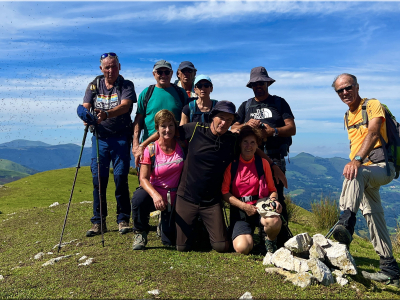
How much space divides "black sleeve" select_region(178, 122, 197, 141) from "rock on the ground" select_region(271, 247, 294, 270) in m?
2.92

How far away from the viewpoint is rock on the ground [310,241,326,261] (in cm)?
548

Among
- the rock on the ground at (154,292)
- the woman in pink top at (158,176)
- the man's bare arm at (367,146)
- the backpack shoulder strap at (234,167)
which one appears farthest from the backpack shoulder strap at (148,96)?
the man's bare arm at (367,146)

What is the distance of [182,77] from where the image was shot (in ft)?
28.2

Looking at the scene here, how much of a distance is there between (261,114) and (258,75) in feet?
2.81

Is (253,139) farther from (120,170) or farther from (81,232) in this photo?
(81,232)

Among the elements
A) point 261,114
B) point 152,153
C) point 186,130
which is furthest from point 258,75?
point 152,153

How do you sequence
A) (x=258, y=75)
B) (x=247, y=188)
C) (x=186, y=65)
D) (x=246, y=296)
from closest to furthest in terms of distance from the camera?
1. (x=246, y=296)
2. (x=247, y=188)
3. (x=258, y=75)
4. (x=186, y=65)

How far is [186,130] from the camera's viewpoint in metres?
6.78

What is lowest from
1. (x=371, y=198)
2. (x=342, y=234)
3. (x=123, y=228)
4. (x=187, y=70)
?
(x=123, y=228)

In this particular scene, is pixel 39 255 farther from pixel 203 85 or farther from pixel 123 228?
pixel 203 85

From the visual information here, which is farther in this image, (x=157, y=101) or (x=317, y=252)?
(x=157, y=101)

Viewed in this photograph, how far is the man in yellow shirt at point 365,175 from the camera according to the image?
546 cm

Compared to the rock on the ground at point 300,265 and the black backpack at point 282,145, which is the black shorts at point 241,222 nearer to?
the rock on the ground at point 300,265

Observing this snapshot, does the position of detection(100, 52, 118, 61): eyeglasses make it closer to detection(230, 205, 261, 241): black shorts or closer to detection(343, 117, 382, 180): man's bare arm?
detection(230, 205, 261, 241): black shorts
